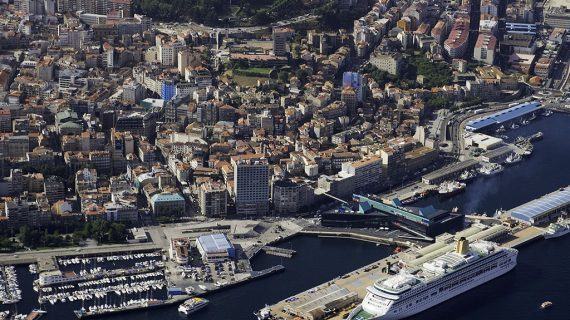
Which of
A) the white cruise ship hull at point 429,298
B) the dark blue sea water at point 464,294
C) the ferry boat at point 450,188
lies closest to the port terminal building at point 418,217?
the dark blue sea water at point 464,294

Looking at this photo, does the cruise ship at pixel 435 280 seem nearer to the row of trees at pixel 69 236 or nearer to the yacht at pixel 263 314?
the yacht at pixel 263 314

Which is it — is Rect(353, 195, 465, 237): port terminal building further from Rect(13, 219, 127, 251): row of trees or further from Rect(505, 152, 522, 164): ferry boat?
Rect(13, 219, 127, 251): row of trees

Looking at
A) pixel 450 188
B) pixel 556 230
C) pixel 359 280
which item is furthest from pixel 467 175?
pixel 359 280

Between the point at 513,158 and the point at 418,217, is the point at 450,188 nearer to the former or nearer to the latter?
the point at 418,217

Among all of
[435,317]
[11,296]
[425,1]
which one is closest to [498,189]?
[435,317]

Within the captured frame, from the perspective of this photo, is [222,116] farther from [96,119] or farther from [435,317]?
[435,317]

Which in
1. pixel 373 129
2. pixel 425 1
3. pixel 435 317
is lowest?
pixel 435 317
